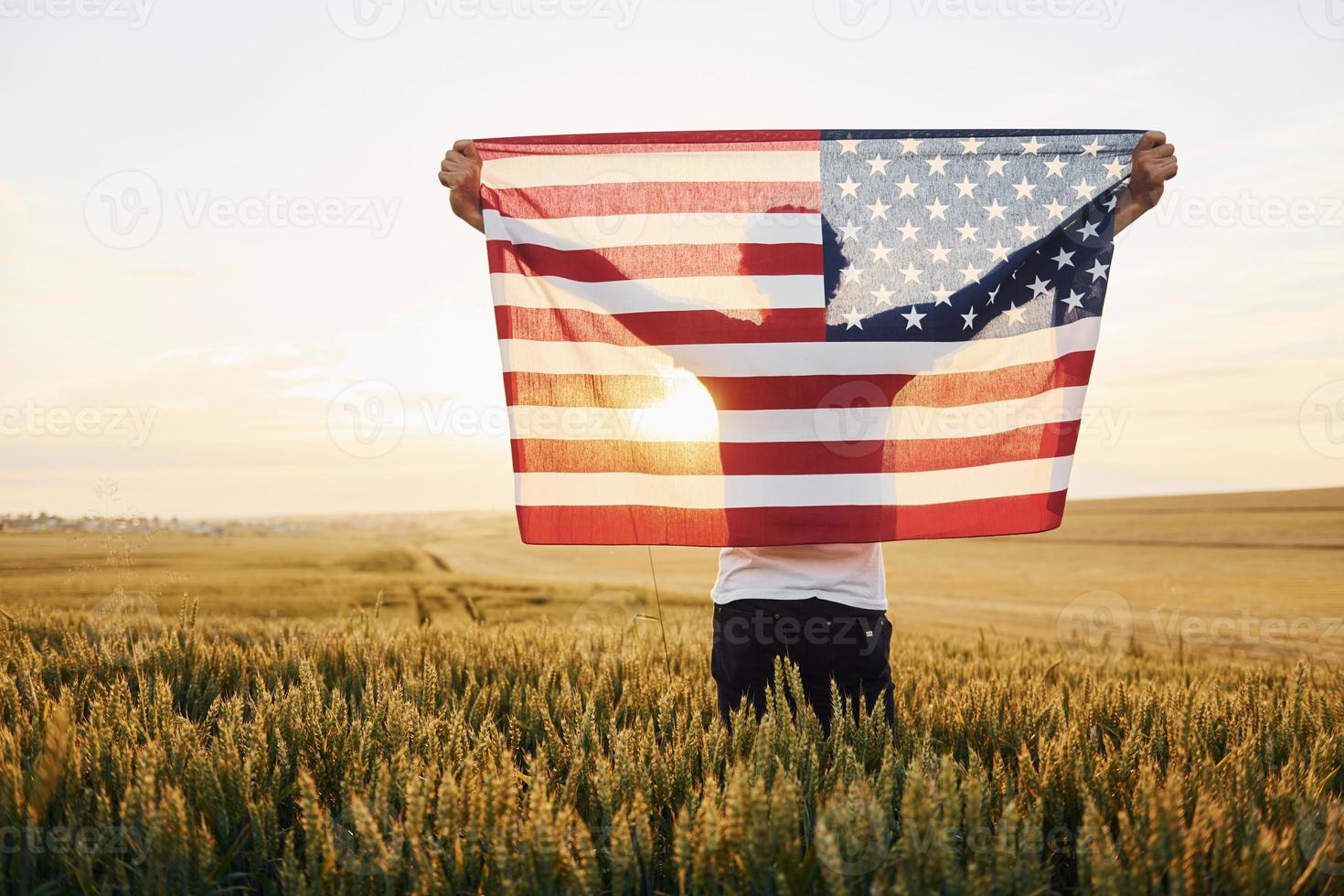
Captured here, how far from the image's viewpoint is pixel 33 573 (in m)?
6.82

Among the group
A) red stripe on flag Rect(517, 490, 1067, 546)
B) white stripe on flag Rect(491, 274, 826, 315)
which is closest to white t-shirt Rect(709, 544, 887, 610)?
red stripe on flag Rect(517, 490, 1067, 546)

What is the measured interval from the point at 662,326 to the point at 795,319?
69 centimetres

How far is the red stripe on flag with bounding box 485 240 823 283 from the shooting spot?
4.46 meters

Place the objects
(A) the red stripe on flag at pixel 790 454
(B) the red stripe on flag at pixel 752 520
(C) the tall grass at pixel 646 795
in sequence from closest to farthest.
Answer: (C) the tall grass at pixel 646 795, (B) the red stripe on flag at pixel 752 520, (A) the red stripe on flag at pixel 790 454

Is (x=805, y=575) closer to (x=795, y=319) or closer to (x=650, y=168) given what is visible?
(x=795, y=319)

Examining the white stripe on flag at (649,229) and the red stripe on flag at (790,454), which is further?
the white stripe on flag at (649,229)

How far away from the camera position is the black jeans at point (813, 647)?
11.0ft

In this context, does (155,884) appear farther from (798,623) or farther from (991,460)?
(991,460)

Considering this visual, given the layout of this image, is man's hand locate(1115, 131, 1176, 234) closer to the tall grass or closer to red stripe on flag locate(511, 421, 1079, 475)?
red stripe on flag locate(511, 421, 1079, 475)

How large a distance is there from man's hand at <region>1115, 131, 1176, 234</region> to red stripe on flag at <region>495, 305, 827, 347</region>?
178 centimetres

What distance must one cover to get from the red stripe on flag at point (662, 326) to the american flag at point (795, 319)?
11 mm

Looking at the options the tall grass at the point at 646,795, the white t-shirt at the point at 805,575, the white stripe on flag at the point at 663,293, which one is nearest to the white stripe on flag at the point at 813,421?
the white stripe on flag at the point at 663,293

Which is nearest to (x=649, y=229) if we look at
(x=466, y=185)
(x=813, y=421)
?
(x=466, y=185)

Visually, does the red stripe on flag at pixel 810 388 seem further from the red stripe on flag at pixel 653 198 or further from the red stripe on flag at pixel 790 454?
the red stripe on flag at pixel 653 198
